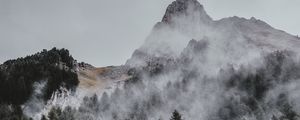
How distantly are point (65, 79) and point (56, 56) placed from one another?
2225 cm

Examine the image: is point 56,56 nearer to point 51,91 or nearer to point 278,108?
point 51,91

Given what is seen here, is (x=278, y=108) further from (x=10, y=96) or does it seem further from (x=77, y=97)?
(x=10, y=96)

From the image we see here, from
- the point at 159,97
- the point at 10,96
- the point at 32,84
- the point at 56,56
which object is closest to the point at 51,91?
the point at 32,84

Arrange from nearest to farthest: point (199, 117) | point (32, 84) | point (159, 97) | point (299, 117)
→ 1. point (299, 117)
2. point (32, 84)
3. point (199, 117)
4. point (159, 97)

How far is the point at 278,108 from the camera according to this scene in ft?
552

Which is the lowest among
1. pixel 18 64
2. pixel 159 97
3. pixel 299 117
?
pixel 299 117

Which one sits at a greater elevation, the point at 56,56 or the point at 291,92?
the point at 56,56

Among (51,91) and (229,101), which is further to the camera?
(229,101)

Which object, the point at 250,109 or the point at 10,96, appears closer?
the point at 10,96

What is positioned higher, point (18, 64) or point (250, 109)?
point (18, 64)

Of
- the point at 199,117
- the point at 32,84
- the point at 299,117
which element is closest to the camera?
the point at 299,117

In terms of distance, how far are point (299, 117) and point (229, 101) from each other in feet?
133

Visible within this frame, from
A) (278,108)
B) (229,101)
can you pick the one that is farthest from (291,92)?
(229,101)

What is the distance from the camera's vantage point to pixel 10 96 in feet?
483
